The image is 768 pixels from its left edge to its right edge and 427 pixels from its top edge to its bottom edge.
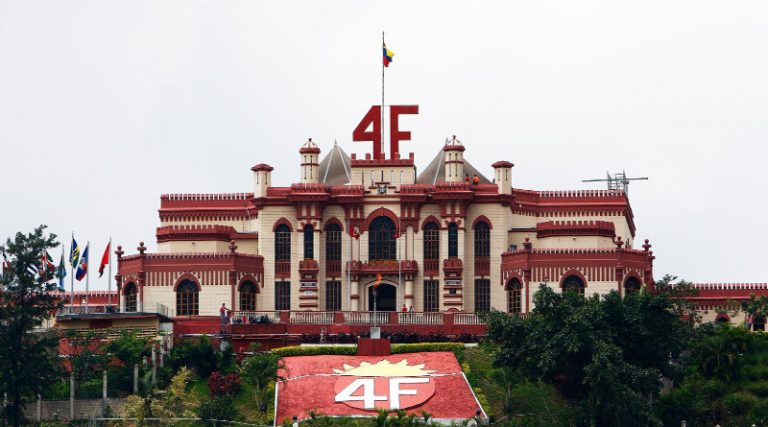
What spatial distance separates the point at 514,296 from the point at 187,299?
73.8 feet

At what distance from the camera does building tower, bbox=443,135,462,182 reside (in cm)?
13075

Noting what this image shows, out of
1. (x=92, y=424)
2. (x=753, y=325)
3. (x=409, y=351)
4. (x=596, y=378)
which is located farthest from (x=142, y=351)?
(x=753, y=325)

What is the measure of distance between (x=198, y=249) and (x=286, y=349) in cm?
1790

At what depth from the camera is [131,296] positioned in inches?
5074

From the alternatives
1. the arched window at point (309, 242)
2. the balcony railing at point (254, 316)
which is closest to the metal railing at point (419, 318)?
the balcony railing at point (254, 316)

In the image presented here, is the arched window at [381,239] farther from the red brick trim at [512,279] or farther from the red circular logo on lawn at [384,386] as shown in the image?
the red circular logo on lawn at [384,386]

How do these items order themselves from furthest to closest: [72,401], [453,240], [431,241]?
[431,241]
[453,240]
[72,401]

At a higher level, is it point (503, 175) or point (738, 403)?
point (503, 175)

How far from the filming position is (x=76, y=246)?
123 metres

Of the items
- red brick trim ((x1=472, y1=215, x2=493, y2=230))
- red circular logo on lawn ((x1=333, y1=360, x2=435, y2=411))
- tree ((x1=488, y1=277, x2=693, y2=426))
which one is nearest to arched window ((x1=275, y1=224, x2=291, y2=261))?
red brick trim ((x1=472, y1=215, x2=493, y2=230))

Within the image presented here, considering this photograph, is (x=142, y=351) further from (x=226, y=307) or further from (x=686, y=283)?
(x=686, y=283)

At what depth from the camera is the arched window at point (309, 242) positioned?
5138 inches

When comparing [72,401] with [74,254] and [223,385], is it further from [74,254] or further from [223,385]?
[74,254]

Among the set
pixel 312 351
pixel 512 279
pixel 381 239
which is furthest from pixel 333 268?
pixel 312 351
